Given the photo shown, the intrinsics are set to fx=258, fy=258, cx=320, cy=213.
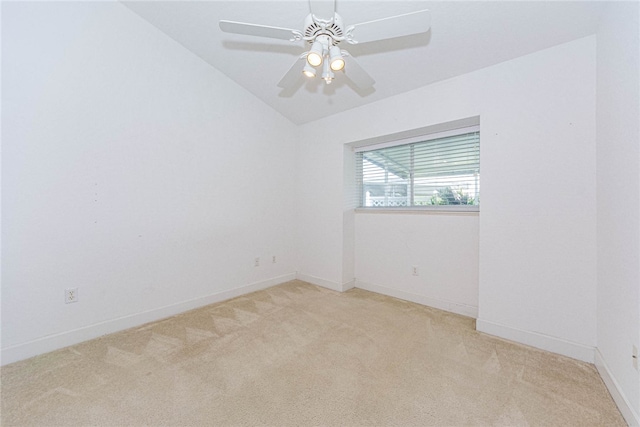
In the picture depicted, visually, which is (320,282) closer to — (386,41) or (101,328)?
(101,328)

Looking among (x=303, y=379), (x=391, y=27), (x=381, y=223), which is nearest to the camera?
(x=391, y=27)

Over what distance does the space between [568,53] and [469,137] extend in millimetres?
947

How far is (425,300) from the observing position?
2910 mm

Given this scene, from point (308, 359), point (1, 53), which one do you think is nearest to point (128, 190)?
point (1, 53)

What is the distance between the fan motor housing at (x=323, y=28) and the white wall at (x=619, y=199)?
1.52 meters

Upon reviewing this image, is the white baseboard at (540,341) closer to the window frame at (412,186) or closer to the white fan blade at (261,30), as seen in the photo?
the window frame at (412,186)

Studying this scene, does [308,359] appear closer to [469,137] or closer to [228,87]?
[469,137]

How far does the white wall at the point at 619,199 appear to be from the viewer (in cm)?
134

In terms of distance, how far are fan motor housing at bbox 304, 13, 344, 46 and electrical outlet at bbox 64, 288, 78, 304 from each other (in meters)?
2.62

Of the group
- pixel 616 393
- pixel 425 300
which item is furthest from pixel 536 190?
pixel 425 300

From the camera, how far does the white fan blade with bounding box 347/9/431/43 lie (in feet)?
4.51

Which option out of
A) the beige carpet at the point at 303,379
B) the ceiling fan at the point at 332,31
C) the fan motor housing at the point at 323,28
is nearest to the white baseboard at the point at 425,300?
the beige carpet at the point at 303,379

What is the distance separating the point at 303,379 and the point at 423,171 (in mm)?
2527

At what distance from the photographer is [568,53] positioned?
6.33ft
